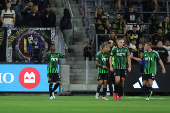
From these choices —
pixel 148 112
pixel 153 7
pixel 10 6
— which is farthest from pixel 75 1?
pixel 148 112

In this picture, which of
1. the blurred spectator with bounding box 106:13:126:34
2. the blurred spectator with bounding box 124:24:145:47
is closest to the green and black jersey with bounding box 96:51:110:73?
the blurred spectator with bounding box 124:24:145:47

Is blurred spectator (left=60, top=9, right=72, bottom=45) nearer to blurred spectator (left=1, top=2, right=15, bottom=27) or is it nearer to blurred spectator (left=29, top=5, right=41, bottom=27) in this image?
blurred spectator (left=29, top=5, right=41, bottom=27)

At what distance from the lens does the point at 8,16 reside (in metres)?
21.5

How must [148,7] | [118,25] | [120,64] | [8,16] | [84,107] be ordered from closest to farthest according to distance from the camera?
[84,107] → [120,64] → [8,16] → [118,25] → [148,7]

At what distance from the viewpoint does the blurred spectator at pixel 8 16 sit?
21.5 metres

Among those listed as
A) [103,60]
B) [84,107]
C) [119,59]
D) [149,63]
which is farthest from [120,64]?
[84,107]

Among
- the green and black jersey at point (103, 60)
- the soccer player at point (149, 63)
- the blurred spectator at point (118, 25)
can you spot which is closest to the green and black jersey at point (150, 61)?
the soccer player at point (149, 63)

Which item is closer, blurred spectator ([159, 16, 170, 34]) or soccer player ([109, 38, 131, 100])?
soccer player ([109, 38, 131, 100])

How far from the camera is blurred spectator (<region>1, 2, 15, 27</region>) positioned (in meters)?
21.5

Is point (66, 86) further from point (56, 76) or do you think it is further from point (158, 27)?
point (158, 27)

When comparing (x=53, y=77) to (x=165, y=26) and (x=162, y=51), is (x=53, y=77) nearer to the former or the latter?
(x=162, y=51)

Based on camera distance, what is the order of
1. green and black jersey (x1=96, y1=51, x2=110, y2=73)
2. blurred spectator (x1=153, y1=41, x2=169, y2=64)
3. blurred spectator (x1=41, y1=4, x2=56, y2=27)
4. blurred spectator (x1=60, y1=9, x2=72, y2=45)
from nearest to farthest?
green and black jersey (x1=96, y1=51, x2=110, y2=73), blurred spectator (x1=153, y1=41, x2=169, y2=64), blurred spectator (x1=60, y1=9, x2=72, y2=45), blurred spectator (x1=41, y1=4, x2=56, y2=27)

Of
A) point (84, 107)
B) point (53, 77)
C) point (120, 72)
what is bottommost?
point (84, 107)

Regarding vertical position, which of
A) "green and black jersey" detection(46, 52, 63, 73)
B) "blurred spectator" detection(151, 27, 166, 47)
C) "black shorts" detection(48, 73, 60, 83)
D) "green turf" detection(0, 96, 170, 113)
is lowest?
"green turf" detection(0, 96, 170, 113)
